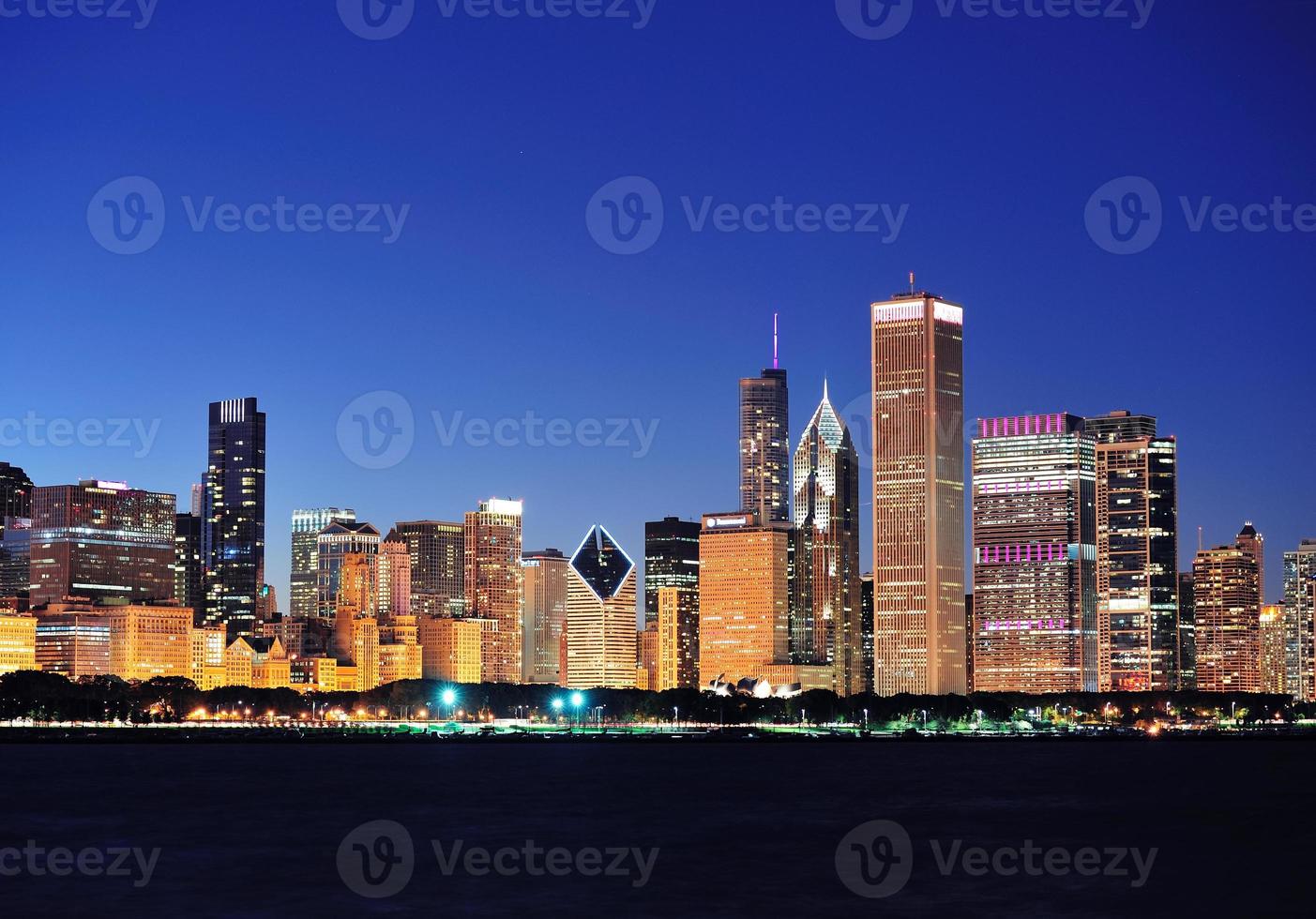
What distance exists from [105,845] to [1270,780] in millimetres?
105383

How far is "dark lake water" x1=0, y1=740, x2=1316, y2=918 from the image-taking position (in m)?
69.2

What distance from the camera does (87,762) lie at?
18750 cm

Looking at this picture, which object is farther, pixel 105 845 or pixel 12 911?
pixel 105 845

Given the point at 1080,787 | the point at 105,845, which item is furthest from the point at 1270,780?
the point at 105,845

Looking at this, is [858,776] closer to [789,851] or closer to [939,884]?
[789,851]

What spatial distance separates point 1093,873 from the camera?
255 feet

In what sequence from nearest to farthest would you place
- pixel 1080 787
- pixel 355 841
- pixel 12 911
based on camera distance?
pixel 12 911 → pixel 355 841 → pixel 1080 787

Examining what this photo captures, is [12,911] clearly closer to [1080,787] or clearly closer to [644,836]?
[644,836]

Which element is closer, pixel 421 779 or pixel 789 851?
pixel 789 851

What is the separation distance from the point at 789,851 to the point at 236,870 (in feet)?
81.2

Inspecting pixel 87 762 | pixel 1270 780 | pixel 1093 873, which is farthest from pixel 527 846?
pixel 87 762

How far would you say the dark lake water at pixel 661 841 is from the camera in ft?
227

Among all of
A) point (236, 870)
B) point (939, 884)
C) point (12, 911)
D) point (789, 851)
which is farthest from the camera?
point (789, 851)

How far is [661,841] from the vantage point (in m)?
94.9
